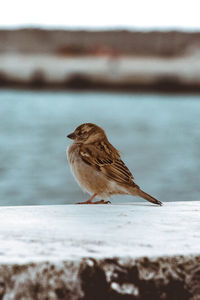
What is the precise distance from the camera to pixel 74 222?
5.61 ft

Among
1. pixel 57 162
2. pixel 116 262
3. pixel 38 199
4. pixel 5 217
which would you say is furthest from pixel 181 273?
pixel 57 162

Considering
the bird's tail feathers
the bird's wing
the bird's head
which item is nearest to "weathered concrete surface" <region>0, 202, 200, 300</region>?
the bird's tail feathers

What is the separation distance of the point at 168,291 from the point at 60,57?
19773 mm

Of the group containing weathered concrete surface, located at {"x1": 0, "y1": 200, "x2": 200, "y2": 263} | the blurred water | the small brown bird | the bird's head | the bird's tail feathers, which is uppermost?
the blurred water

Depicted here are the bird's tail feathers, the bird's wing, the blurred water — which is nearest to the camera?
the bird's tail feathers

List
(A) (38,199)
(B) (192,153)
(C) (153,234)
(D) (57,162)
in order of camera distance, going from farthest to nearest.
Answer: (B) (192,153) → (D) (57,162) → (A) (38,199) → (C) (153,234)

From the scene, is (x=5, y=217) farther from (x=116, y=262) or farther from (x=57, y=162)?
(x=57, y=162)

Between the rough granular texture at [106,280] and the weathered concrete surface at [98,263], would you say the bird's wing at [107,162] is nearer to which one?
the weathered concrete surface at [98,263]

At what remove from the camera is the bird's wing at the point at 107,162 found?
7.85ft

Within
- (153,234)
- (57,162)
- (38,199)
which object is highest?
(57,162)

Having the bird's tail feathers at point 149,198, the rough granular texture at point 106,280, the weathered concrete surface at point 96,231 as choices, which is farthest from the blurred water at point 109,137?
the rough granular texture at point 106,280

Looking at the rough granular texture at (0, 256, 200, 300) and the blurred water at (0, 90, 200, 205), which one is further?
the blurred water at (0, 90, 200, 205)

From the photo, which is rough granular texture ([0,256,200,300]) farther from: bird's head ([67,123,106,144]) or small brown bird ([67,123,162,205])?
bird's head ([67,123,106,144])

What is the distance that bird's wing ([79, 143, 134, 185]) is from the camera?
94.2 inches
